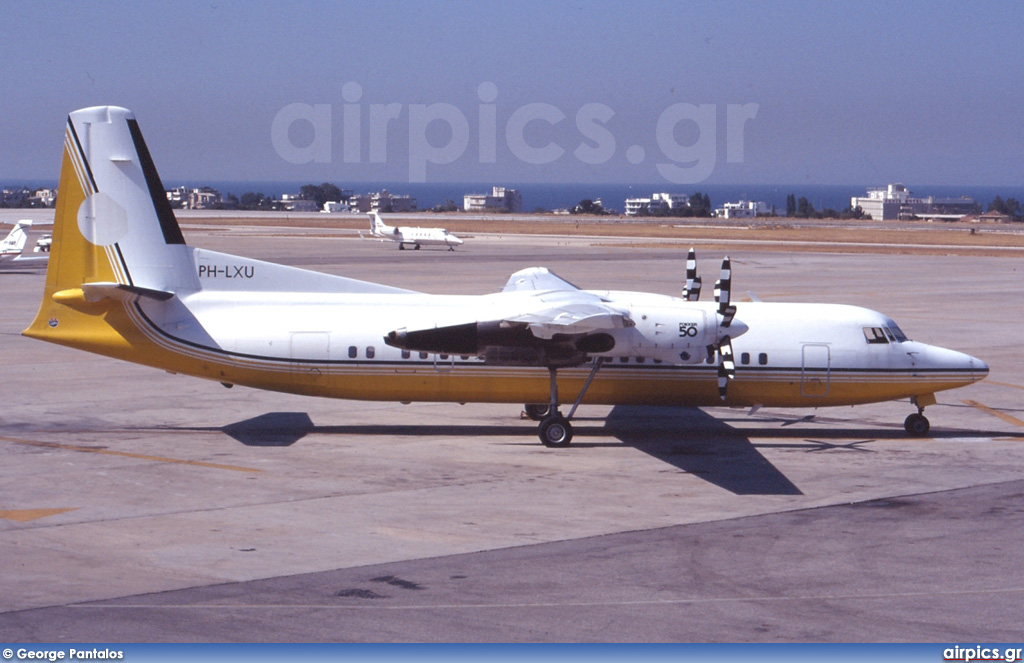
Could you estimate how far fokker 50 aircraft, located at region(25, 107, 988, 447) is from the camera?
22.6 meters

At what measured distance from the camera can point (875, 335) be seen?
80.3 ft

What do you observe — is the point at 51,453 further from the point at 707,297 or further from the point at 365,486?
the point at 707,297

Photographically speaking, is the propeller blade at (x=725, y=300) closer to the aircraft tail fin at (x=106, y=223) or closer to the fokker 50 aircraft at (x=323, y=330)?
the fokker 50 aircraft at (x=323, y=330)

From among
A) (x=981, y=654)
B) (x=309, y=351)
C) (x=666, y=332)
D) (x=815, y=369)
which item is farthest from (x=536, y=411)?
(x=981, y=654)

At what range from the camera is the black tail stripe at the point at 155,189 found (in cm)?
2353

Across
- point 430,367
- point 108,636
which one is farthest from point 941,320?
point 108,636

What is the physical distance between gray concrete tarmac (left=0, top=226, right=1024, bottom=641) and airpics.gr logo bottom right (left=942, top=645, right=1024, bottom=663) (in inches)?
30.1

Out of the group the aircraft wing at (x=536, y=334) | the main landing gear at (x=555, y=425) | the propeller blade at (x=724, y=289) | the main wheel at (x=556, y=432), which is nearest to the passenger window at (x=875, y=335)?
the propeller blade at (x=724, y=289)

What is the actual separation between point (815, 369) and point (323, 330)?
1088 cm

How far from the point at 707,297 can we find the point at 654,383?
1214 inches

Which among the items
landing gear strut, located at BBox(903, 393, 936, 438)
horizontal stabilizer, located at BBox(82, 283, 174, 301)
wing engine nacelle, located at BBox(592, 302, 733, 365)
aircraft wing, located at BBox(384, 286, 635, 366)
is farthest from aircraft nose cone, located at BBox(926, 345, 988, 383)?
horizontal stabilizer, located at BBox(82, 283, 174, 301)

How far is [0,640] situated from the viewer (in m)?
11.6

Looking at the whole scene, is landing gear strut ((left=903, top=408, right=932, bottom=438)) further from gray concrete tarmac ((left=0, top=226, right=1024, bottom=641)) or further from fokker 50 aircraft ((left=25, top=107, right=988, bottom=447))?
fokker 50 aircraft ((left=25, top=107, right=988, bottom=447))

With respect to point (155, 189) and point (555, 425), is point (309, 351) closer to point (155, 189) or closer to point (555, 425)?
point (155, 189)
